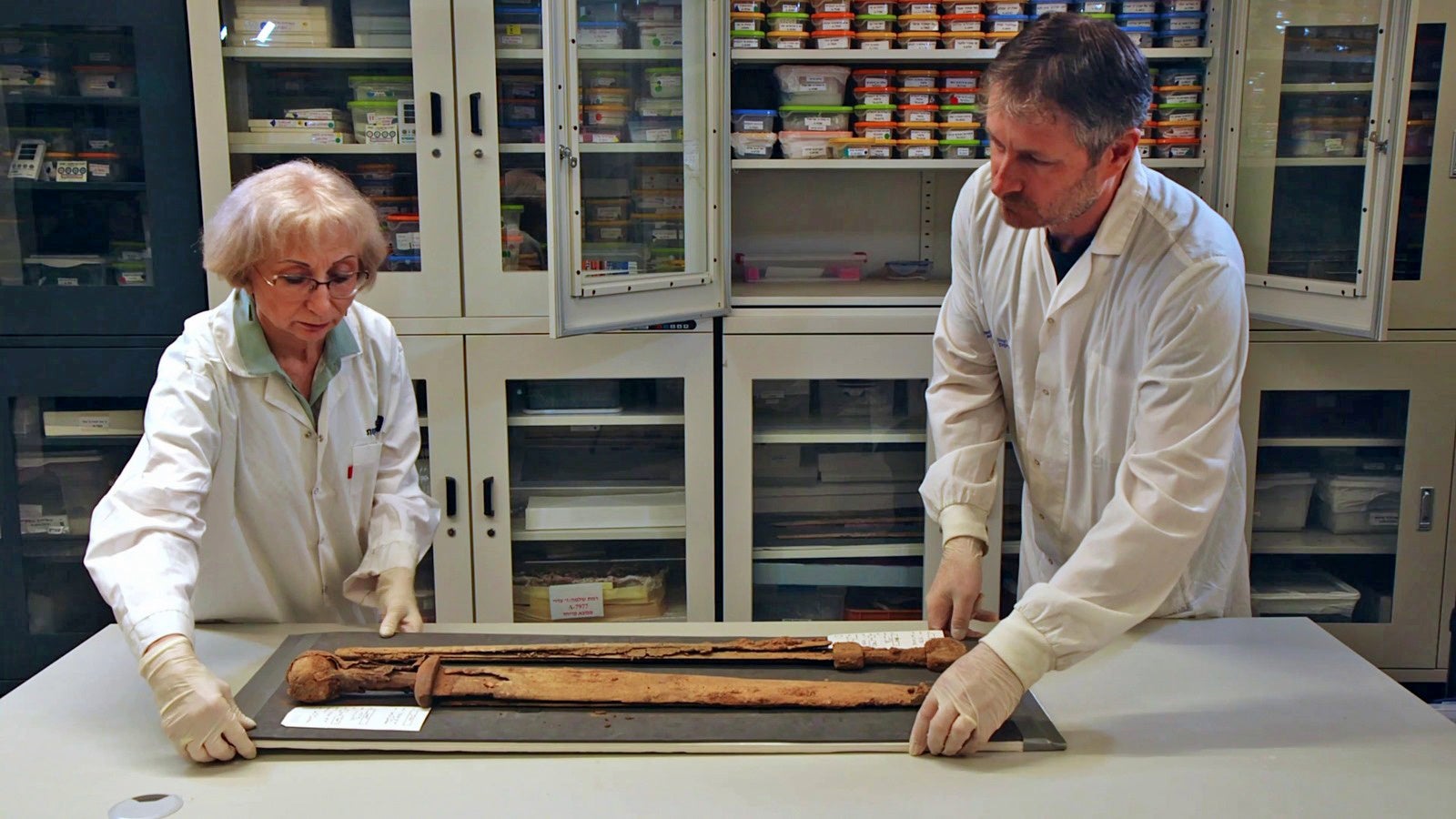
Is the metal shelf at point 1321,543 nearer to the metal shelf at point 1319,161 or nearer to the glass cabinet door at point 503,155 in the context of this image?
the metal shelf at point 1319,161

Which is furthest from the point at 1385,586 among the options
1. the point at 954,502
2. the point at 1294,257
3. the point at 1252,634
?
the point at 954,502

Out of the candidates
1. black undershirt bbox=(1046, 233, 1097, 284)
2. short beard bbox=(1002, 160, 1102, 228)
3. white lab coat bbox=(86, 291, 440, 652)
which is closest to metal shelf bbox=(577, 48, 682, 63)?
white lab coat bbox=(86, 291, 440, 652)

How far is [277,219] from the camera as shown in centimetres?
154

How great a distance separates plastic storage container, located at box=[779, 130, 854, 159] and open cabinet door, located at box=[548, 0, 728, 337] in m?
0.26

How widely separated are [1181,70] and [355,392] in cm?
207

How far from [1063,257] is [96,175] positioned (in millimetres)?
2203

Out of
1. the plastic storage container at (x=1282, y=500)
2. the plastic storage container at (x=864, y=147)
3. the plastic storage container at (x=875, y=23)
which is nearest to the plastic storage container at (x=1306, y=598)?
the plastic storage container at (x=1282, y=500)

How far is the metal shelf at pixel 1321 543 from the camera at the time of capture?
2.83 metres

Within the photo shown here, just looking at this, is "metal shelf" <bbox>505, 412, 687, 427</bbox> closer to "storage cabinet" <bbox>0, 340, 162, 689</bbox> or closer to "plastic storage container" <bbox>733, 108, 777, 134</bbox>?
"plastic storage container" <bbox>733, 108, 777, 134</bbox>

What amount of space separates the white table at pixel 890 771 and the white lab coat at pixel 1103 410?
0.12 m

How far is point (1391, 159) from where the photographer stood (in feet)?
7.06

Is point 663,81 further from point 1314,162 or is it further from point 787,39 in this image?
point 1314,162

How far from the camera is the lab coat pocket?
1.74 meters

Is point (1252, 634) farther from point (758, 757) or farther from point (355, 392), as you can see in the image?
point (355, 392)
